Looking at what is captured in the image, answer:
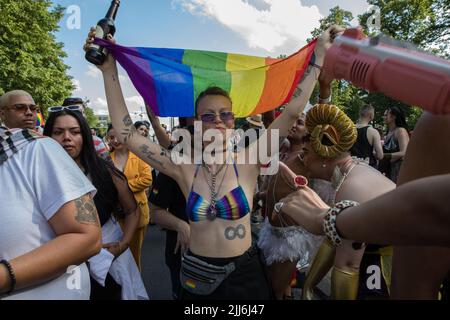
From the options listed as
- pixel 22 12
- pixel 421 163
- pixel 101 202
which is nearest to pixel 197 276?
pixel 101 202

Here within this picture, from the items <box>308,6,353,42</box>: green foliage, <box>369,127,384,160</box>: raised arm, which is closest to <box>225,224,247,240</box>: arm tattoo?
<box>369,127,384,160</box>: raised arm

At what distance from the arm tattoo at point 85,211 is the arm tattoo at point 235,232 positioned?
827 mm

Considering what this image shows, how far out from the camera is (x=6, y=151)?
119 centimetres

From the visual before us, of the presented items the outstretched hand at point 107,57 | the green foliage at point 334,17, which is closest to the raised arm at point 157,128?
the outstretched hand at point 107,57

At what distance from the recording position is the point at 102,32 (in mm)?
2129

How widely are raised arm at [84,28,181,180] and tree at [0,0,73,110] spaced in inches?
797

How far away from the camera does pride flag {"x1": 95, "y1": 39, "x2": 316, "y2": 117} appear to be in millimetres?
2746

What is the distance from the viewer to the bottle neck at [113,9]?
6.89ft

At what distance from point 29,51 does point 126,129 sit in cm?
2357

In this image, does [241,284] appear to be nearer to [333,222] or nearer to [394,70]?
[333,222]

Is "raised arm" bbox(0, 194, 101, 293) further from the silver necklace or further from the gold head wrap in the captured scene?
the gold head wrap

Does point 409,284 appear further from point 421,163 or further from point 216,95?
point 216,95

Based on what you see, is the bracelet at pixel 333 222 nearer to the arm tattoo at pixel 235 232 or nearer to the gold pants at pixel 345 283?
the gold pants at pixel 345 283

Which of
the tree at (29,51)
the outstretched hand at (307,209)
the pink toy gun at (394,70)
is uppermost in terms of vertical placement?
the tree at (29,51)
